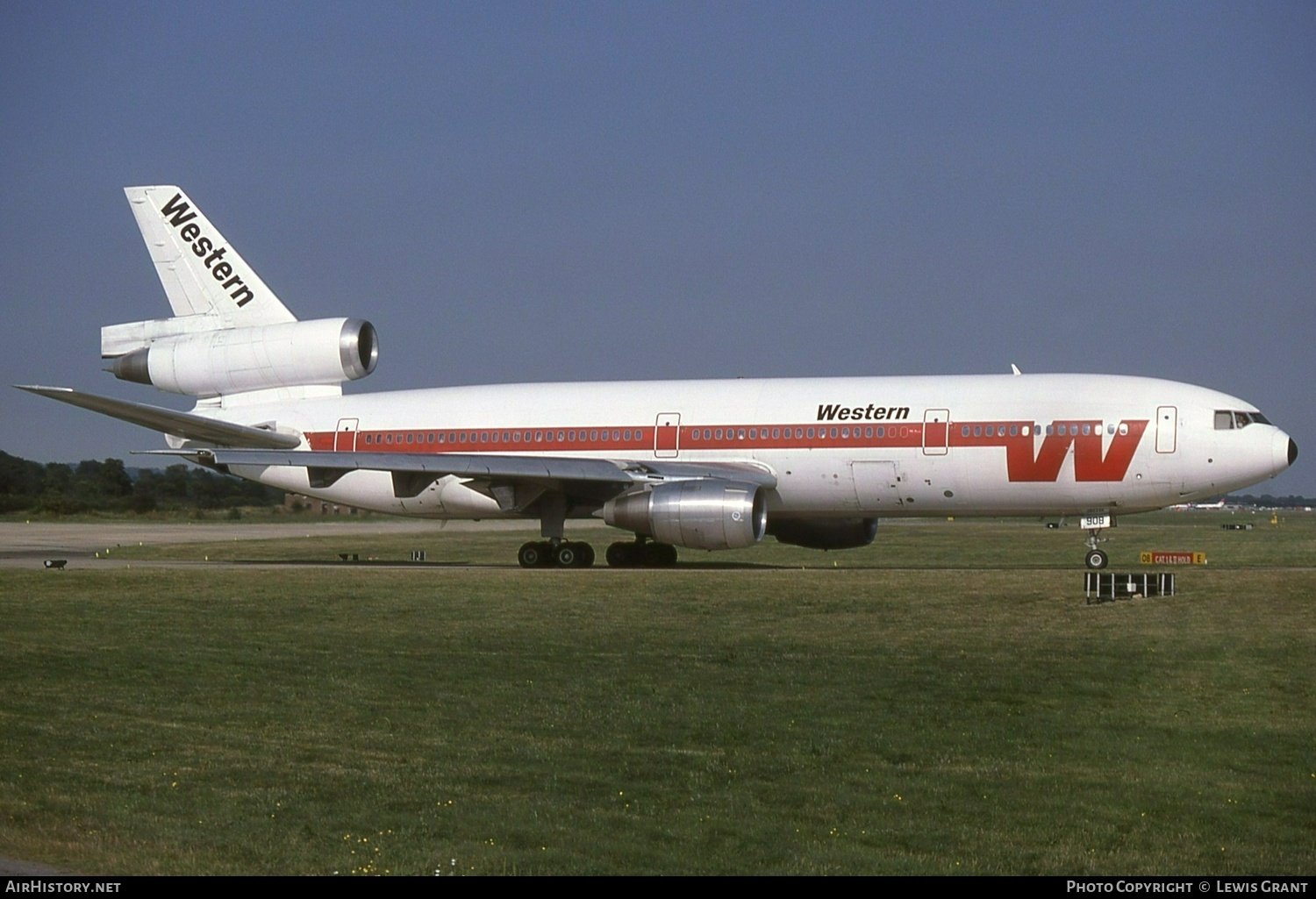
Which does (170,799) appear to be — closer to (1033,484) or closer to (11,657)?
(11,657)

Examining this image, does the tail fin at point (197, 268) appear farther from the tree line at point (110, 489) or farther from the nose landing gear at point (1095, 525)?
the tree line at point (110, 489)

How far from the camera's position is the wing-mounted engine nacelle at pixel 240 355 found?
3020cm

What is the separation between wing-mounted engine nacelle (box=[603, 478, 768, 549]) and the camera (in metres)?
23.8

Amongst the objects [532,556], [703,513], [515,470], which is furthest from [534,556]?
[703,513]

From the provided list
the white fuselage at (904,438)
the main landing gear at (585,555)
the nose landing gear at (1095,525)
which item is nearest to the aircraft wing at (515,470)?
the white fuselage at (904,438)

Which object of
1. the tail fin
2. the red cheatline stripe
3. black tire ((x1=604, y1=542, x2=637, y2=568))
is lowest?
black tire ((x1=604, y1=542, x2=637, y2=568))

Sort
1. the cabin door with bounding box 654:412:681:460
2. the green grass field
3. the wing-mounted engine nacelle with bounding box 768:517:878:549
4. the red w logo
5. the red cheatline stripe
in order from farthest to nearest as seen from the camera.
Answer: the wing-mounted engine nacelle with bounding box 768:517:878:549 < the cabin door with bounding box 654:412:681:460 < the red cheatline stripe < the red w logo < the green grass field

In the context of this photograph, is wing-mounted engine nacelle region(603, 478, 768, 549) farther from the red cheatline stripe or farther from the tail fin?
the tail fin

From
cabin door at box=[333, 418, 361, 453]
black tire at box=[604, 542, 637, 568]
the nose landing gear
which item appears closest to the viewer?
the nose landing gear

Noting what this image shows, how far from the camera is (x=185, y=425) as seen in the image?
93.7 ft

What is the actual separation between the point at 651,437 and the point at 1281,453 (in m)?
11.6

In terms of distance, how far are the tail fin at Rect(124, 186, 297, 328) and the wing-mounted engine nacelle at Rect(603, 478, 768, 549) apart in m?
11.2

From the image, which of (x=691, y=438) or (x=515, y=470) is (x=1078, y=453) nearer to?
(x=691, y=438)

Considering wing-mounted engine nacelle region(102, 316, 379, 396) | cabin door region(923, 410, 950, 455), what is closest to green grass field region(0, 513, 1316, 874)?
cabin door region(923, 410, 950, 455)
